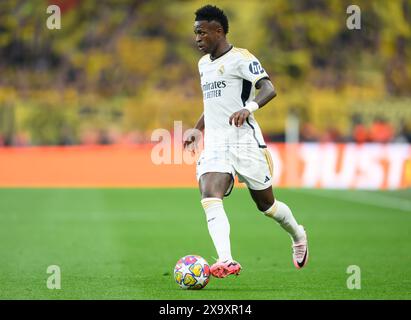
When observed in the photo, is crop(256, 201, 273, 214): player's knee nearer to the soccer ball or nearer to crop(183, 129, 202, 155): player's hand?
crop(183, 129, 202, 155): player's hand

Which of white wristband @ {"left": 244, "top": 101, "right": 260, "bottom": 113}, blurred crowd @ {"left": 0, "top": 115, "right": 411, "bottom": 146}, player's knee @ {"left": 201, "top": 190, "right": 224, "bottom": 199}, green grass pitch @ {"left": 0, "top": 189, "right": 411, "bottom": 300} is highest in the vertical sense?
blurred crowd @ {"left": 0, "top": 115, "right": 411, "bottom": 146}

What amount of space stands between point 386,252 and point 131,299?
18.0ft

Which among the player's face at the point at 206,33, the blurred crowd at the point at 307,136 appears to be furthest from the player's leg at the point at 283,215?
the blurred crowd at the point at 307,136

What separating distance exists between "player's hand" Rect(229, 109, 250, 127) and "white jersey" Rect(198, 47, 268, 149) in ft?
1.69

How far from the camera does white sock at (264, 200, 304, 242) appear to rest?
32.9 ft

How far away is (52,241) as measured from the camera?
47.3 feet

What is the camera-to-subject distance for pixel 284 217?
10.1 metres

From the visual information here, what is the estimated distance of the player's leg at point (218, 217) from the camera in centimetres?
894

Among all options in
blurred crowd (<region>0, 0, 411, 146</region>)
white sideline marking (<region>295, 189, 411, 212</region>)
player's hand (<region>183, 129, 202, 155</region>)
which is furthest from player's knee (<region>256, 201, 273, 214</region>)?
blurred crowd (<region>0, 0, 411, 146</region>)

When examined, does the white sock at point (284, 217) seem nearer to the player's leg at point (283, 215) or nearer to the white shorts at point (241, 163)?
the player's leg at point (283, 215)

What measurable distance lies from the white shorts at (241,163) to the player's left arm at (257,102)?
54cm

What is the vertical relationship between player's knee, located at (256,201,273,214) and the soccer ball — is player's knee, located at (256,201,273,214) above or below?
above

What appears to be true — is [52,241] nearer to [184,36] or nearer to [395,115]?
[395,115]
